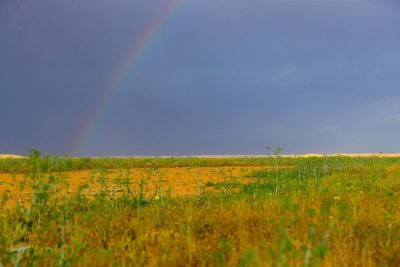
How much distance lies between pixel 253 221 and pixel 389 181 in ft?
19.9

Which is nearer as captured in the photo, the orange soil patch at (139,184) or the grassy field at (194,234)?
the grassy field at (194,234)

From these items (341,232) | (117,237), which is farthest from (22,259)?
(341,232)

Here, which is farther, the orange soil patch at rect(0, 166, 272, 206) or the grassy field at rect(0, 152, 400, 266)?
the orange soil patch at rect(0, 166, 272, 206)

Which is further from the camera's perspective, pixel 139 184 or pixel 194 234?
pixel 139 184

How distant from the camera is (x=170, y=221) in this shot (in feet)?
18.4

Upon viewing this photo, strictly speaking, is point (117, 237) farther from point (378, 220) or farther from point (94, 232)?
point (378, 220)

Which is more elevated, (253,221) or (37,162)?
(37,162)

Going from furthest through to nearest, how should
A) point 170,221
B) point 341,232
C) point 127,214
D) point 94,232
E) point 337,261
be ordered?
point 127,214, point 170,221, point 94,232, point 341,232, point 337,261

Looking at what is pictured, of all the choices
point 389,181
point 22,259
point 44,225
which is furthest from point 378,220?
point 389,181

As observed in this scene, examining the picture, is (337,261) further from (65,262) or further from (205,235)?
(65,262)

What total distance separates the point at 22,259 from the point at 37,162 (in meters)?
1.56

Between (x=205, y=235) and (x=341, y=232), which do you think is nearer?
(x=341, y=232)

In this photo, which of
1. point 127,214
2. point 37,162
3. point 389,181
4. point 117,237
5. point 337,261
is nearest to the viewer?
point 37,162

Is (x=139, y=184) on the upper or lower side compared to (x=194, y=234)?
upper
